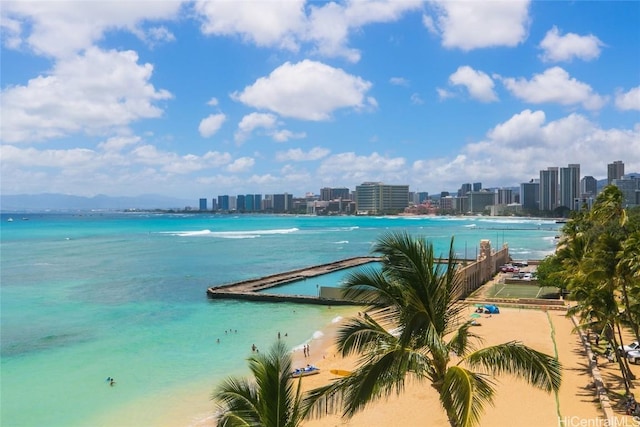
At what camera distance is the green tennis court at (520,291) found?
40.8 metres

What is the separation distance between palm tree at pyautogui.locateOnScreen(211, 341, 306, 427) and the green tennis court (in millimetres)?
36679

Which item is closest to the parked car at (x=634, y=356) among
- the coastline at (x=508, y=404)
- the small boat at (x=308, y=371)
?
the coastline at (x=508, y=404)

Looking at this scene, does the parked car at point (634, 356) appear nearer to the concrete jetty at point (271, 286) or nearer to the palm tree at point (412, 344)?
the palm tree at point (412, 344)

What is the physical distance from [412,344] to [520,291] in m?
39.3

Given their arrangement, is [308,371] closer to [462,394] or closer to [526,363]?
[526,363]

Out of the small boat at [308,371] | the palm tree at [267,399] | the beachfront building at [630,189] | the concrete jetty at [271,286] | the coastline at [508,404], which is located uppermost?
the beachfront building at [630,189]

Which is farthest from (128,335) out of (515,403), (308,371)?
(515,403)

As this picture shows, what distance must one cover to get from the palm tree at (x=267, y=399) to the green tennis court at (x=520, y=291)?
36679 millimetres

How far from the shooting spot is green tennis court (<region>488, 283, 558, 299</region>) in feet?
134

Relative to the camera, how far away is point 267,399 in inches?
282

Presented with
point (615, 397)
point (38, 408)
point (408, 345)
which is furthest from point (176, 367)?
point (408, 345)

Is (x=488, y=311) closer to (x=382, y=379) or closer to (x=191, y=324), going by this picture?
(x=191, y=324)

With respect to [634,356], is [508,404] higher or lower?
lower

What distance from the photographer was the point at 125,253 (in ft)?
285
